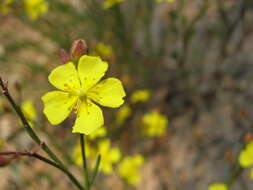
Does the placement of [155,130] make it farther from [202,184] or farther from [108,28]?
[108,28]

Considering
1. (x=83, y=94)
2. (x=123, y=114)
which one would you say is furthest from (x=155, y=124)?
(x=83, y=94)

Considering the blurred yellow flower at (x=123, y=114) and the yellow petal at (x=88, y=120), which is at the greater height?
the blurred yellow flower at (x=123, y=114)

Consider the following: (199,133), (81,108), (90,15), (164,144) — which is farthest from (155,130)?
(81,108)

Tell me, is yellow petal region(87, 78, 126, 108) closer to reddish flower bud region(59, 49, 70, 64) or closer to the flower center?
the flower center

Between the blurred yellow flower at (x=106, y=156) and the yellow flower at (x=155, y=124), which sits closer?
the blurred yellow flower at (x=106, y=156)

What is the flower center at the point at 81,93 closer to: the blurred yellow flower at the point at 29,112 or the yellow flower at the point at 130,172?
the blurred yellow flower at the point at 29,112

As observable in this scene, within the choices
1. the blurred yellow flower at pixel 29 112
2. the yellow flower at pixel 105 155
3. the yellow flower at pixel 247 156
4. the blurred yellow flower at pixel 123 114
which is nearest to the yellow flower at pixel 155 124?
the blurred yellow flower at pixel 123 114

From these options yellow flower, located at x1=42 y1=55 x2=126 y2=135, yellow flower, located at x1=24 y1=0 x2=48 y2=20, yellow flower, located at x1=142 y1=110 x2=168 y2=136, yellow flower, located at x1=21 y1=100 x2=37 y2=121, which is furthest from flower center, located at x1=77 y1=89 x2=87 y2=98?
yellow flower, located at x1=24 y1=0 x2=48 y2=20
